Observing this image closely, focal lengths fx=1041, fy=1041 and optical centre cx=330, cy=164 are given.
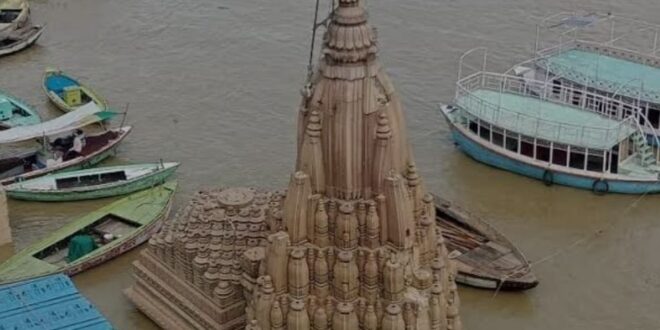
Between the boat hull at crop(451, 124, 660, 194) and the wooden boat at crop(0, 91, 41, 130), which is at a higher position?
the wooden boat at crop(0, 91, 41, 130)

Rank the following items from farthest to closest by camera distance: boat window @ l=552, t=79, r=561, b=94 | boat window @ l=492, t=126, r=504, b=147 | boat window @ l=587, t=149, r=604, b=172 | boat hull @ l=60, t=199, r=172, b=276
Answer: boat window @ l=552, t=79, r=561, b=94 → boat window @ l=492, t=126, r=504, b=147 → boat window @ l=587, t=149, r=604, b=172 → boat hull @ l=60, t=199, r=172, b=276

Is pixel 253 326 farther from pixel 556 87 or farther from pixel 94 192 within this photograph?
pixel 556 87

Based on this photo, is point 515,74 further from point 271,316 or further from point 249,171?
point 271,316

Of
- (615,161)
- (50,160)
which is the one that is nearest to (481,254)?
(615,161)

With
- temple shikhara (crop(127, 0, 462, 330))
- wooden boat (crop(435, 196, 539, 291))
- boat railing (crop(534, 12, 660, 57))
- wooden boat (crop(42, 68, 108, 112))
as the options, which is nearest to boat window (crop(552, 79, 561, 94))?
boat railing (crop(534, 12, 660, 57))

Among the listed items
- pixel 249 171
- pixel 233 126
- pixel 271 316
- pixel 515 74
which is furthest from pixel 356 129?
pixel 515 74

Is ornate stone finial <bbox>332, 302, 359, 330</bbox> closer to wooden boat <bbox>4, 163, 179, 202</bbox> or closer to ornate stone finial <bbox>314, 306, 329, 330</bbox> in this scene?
ornate stone finial <bbox>314, 306, 329, 330</bbox>
